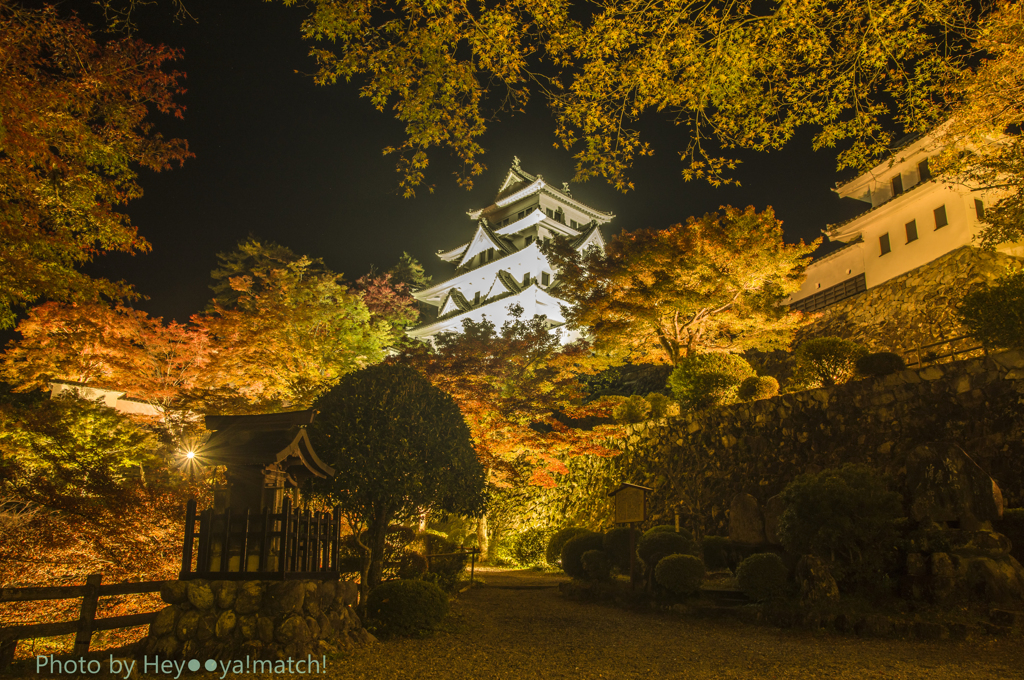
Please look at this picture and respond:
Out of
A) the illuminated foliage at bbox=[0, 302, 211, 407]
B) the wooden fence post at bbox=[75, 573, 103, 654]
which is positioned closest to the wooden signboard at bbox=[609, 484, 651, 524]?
the wooden fence post at bbox=[75, 573, 103, 654]

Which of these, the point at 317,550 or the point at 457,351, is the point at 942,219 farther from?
the point at 317,550

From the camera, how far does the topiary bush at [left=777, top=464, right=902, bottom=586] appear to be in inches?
317

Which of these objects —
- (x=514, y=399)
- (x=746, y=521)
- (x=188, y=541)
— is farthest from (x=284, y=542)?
(x=514, y=399)

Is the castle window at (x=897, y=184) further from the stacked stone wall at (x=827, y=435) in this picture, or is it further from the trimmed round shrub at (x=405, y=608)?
the trimmed round shrub at (x=405, y=608)

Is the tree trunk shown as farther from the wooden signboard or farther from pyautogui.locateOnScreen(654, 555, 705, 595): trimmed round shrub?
pyautogui.locateOnScreen(654, 555, 705, 595): trimmed round shrub

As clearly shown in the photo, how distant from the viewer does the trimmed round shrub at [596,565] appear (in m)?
11.1

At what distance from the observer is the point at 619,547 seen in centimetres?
1174

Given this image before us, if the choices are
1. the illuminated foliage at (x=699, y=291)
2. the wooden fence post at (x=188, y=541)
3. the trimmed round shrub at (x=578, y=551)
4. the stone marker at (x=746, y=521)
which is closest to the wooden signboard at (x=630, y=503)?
the trimmed round shrub at (x=578, y=551)

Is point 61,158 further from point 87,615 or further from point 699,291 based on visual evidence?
point 699,291

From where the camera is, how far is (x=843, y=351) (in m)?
12.8

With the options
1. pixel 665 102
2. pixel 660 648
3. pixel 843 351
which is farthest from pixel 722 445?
pixel 665 102

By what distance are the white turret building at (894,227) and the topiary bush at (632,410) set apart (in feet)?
32.0

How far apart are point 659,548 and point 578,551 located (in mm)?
2180

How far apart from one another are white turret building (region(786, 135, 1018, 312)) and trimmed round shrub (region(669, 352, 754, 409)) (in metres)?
7.46
